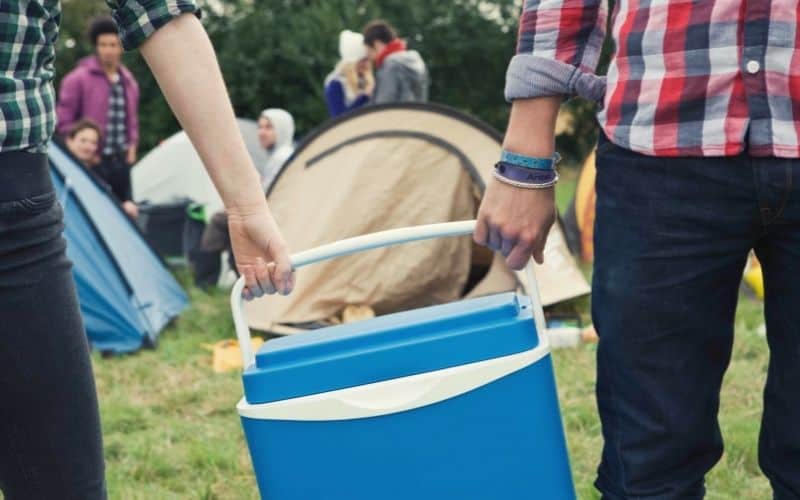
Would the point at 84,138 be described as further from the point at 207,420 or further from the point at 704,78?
the point at 704,78

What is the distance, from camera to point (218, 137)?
110cm

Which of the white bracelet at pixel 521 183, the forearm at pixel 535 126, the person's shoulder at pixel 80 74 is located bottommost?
the person's shoulder at pixel 80 74

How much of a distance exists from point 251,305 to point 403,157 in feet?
2.77

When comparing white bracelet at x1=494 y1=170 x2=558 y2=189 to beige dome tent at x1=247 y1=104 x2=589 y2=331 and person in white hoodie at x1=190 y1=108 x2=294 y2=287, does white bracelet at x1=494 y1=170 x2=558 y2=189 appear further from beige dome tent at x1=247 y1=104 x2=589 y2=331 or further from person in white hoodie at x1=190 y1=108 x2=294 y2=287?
person in white hoodie at x1=190 y1=108 x2=294 y2=287

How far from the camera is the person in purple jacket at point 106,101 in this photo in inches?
223

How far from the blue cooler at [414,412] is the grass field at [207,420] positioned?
3.77 ft

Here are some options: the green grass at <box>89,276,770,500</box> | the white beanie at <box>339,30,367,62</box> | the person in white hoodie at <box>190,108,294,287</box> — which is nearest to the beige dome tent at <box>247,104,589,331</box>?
the green grass at <box>89,276,770,500</box>

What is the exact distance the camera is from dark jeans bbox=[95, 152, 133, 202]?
18.8ft

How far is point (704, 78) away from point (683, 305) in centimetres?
24

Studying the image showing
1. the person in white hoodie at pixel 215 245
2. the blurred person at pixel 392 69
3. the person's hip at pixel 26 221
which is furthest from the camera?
the blurred person at pixel 392 69

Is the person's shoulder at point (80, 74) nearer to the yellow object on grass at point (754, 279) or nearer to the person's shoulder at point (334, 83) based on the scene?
the person's shoulder at point (334, 83)

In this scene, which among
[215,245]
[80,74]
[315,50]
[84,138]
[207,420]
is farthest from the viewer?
[315,50]

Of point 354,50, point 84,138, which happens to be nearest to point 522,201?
point 84,138

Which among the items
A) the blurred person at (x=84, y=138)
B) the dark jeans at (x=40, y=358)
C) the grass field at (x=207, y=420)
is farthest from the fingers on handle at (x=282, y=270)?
the blurred person at (x=84, y=138)
